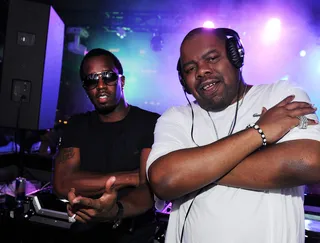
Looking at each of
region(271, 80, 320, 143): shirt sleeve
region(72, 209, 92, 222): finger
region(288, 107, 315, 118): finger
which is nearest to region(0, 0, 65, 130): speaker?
region(72, 209, 92, 222): finger

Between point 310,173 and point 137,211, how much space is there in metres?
0.86

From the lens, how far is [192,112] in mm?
1400

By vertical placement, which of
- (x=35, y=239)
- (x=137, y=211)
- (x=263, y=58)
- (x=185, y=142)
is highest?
(x=263, y=58)

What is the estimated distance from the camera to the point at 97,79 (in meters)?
2.02

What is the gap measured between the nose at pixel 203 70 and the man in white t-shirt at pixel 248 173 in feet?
0.73

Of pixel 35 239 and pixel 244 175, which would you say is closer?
pixel 244 175

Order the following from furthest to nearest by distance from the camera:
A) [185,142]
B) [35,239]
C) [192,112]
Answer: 1. [35,239]
2. [192,112]
3. [185,142]

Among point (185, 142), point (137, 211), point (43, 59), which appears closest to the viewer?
point (185, 142)

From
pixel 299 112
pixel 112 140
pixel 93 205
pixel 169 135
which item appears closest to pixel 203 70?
pixel 169 135

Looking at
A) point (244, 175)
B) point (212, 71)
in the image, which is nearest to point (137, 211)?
point (244, 175)

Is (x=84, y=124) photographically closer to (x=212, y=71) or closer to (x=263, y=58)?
(x=212, y=71)

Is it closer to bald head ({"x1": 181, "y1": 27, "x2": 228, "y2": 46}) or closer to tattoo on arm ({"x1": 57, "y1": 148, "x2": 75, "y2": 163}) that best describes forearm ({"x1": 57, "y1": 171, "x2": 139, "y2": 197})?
tattoo on arm ({"x1": 57, "y1": 148, "x2": 75, "y2": 163})

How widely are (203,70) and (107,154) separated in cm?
89

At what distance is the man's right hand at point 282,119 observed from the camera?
3.61 ft
